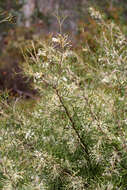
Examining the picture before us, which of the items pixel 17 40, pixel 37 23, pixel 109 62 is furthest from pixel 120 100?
pixel 37 23

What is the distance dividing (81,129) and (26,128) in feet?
1.22

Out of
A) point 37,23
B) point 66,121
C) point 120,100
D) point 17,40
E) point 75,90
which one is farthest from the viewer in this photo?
point 37,23

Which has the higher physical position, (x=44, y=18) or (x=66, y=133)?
(x=66, y=133)

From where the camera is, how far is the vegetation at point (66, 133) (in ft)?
6.32

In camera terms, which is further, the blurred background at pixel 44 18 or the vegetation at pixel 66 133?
the blurred background at pixel 44 18

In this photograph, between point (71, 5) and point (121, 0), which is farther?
point (121, 0)

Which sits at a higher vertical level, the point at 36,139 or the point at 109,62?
the point at 109,62

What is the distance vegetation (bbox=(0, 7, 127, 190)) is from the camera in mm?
1927

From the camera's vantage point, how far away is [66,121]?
225cm

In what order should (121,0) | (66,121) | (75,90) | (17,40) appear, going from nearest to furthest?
(75,90) < (66,121) < (17,40) < (121,0)

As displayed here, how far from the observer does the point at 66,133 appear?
7.20 ft

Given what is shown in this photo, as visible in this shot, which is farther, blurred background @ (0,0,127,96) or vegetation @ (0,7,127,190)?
blurred background @ (0,0,127,96)

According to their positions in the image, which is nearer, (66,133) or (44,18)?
(66,133)

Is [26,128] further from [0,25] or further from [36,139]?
[0,25]
